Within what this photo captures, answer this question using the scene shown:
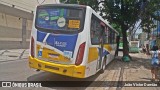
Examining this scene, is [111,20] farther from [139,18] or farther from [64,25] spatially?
[64,25]

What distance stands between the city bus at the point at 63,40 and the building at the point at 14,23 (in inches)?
785

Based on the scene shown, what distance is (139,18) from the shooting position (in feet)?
76.8

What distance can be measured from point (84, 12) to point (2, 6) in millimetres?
21125

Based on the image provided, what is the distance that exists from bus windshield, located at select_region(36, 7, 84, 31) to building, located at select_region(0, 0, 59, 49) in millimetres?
19915

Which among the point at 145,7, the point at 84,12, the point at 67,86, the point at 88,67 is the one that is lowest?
the point at 67,86

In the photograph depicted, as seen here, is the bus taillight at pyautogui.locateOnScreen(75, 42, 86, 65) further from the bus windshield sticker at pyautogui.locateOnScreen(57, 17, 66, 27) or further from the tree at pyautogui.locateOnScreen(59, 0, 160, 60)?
the tree at pyautogui.locateOnScreen(59, 0, 160, 60)

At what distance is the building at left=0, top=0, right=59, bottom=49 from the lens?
2858 cm

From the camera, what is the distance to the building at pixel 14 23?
2858cm

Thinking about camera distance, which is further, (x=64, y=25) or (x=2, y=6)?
(x=2, y=6)

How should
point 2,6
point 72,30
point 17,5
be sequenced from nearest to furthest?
1. point 72,30
2. point 2,6
3. point 17,5

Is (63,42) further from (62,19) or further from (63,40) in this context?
(62,19)

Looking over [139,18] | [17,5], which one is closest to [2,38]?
[17,5]

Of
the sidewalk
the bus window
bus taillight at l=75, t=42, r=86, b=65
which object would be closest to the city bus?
bus taillight at l=75, t=42, r=86, b=65

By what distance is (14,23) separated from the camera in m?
31.2
